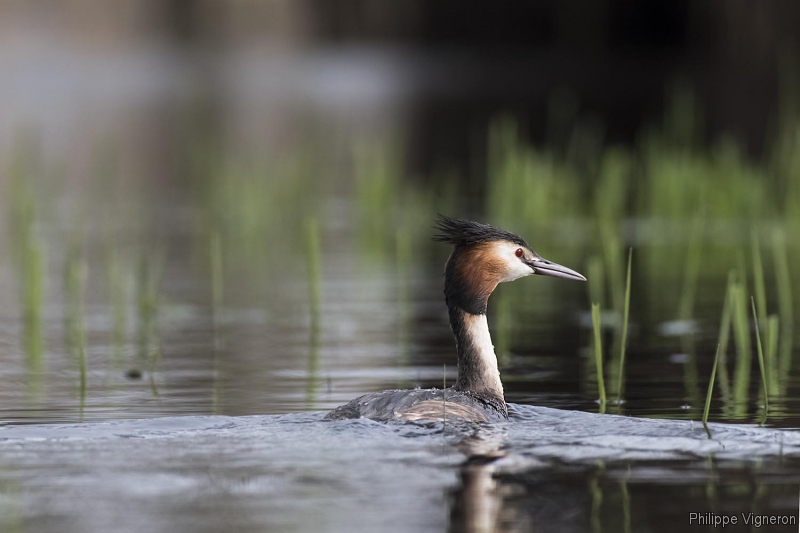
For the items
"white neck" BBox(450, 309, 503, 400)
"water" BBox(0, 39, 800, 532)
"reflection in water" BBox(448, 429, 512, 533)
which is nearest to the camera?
"reflection in water" BBox(448, 429, 512, 533)

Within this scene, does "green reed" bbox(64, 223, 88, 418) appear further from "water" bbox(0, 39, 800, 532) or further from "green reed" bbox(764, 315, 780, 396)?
"green reed" bbox(764, 315, 780, 396)

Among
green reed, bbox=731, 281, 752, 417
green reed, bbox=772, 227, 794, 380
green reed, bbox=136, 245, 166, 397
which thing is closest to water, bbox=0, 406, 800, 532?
green reed, bbox=731, 281, 752, 417

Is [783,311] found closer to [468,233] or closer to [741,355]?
[741,355]

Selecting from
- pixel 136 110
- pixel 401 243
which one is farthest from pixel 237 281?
pixel 136 110

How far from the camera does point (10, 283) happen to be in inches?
→ 466

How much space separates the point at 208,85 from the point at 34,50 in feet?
19.7

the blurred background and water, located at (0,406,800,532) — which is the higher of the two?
the blurred background

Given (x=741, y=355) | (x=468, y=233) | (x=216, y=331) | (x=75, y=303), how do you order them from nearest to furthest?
(x=468, y=233), (x=741, y=355), (x=216, y=331), (x=75, y=303)

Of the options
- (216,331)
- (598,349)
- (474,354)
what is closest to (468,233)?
(474,354)

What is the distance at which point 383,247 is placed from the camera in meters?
13.8

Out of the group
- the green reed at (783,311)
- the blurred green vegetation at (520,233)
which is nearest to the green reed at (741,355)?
the blurred green vegetation at (520,233)

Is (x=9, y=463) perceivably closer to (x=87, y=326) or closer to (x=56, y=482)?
(x=56, y=482)

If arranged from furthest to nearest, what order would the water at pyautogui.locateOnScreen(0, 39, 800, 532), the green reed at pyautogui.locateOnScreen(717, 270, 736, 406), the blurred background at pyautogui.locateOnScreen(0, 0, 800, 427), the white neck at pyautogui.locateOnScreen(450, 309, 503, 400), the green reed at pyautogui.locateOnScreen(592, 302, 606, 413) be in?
the blurred background at pyautogui.locateOnScreen(0, 0, 800, 427)
the green reed at pyautogui.locateOnScreen(717, 270, 736, 406)
the white neck at pyautogui.locateOnScreen(450, 309, 503, 400)
the green reed at pyautogui.locateOnScreen(592, 302, 606, 413)
the water at pyautogui.locateOnScreen(0, 39, 800, 532)

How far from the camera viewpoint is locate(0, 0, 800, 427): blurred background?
8102 mm
